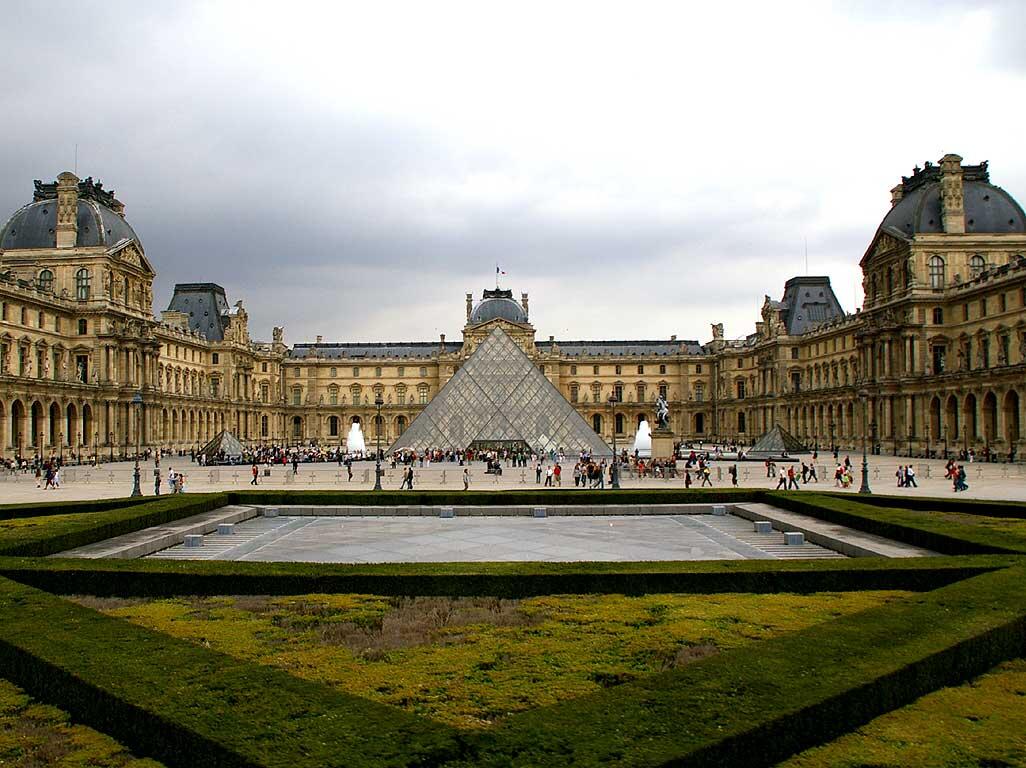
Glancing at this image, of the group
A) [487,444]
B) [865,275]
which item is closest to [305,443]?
[487,444]

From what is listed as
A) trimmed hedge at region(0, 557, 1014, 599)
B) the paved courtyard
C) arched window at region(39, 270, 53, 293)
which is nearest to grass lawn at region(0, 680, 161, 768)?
trimmed hedge at region(0, 557, 1014, 599)

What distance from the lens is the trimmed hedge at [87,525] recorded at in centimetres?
1317

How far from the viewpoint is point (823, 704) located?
18.4ft

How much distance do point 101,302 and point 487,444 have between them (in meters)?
25.5

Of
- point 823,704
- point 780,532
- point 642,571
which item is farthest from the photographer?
point 780,532

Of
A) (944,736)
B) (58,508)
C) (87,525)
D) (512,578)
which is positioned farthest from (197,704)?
(58,508)

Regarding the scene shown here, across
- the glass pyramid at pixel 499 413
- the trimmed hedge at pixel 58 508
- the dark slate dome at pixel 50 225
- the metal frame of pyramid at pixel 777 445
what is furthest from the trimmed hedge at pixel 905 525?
the dark slate dome at pixel 50 225

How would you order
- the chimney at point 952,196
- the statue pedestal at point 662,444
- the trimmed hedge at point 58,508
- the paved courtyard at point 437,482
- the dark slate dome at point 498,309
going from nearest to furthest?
the trimmed hedge at point 58,508
the paved courtyard at point 437,482
the statue pedestal at point 662,444
the chimney at point 952,196
the dark slate dome at point 498,309

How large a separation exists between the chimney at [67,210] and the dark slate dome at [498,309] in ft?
153

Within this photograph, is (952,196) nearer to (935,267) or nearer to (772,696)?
(935,267)

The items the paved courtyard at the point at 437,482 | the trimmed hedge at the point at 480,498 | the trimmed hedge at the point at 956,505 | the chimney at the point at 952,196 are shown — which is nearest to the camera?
the trimmed hedge at the point at 956,505

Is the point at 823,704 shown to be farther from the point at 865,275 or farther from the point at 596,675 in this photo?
the point at 865,275

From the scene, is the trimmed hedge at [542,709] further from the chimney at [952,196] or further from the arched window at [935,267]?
the chimney at [952,196]

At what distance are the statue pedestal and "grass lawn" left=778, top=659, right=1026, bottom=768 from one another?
30113mm
